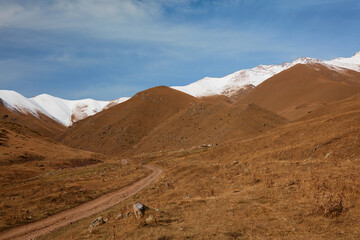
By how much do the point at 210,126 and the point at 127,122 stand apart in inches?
2047

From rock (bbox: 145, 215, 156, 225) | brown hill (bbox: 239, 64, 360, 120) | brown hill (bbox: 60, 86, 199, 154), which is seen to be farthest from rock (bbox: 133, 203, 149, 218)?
brown hill (bbox: 239, 64, 360, 120)

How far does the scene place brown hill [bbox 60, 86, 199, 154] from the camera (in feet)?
385

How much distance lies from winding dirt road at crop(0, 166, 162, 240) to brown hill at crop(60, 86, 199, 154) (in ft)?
278

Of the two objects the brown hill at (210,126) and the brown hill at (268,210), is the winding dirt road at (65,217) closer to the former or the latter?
the brown hill at (268,210)

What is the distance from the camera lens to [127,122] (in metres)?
127

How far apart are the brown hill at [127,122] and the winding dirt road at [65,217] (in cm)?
8463

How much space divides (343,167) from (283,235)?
407 inches

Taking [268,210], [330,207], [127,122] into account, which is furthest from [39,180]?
[127,122]

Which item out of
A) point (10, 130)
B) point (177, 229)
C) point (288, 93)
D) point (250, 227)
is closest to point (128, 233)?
point (177, 229)

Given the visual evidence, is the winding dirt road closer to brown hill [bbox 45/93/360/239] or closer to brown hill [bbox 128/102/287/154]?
brown hill [bbox 45/93/360/239]

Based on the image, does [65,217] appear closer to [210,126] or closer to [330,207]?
[330,207]

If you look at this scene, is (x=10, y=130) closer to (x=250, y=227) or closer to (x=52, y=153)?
(x=52, y=153)

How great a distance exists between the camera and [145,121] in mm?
128875

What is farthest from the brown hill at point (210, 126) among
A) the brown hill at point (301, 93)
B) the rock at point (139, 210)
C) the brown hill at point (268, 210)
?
the rock at point (139, 210)
